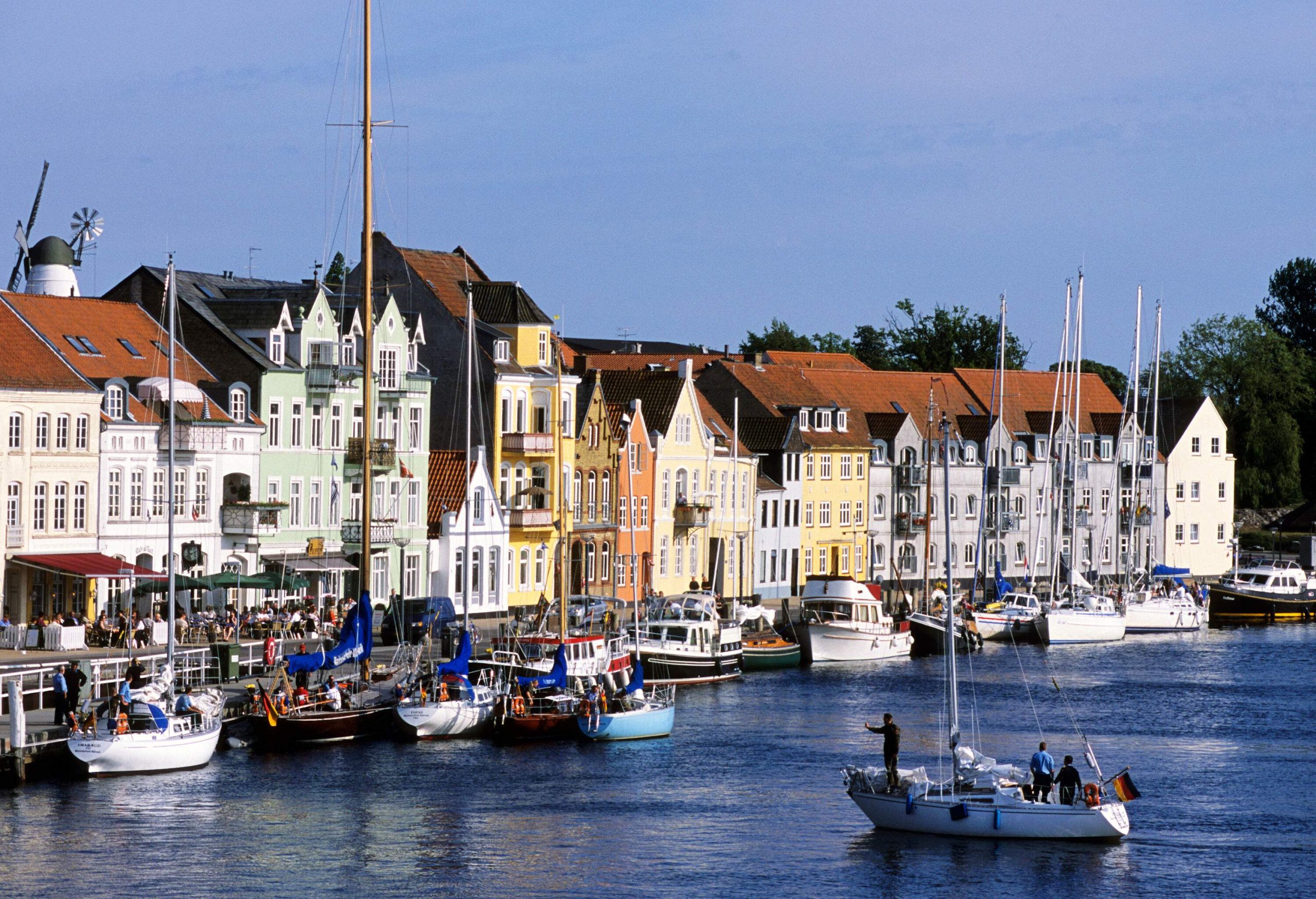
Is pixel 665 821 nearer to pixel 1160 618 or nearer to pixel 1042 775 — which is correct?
pixel 1042 775

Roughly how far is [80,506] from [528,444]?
23539 millimetres

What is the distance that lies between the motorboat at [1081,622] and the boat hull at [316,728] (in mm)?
50071

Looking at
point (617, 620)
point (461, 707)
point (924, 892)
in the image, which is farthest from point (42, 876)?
point (617, 620)

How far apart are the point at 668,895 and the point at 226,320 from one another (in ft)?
153

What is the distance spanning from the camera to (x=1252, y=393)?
155 metres

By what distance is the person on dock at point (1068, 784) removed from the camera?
50.2 meters

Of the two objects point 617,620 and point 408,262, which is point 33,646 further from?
point 408,262

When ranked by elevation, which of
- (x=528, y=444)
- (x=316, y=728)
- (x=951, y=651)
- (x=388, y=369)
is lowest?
(x=316, y=728)

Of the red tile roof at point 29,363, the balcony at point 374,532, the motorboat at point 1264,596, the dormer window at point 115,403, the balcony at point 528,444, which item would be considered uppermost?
the red tile roof at point 29,363

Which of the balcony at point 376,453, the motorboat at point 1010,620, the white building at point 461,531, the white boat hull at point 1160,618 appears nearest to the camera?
the balcony at point 376,453

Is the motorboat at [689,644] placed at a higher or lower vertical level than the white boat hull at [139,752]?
higher

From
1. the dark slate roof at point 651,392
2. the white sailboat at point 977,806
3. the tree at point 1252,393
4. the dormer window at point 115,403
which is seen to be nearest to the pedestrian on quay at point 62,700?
the dormer window at point 115,403

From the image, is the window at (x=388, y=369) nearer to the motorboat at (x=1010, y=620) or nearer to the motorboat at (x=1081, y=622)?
the motorboat at (x=1010, y=620)

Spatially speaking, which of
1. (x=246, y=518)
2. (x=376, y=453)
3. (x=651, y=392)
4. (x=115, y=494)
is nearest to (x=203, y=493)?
(x=246, y=518)
